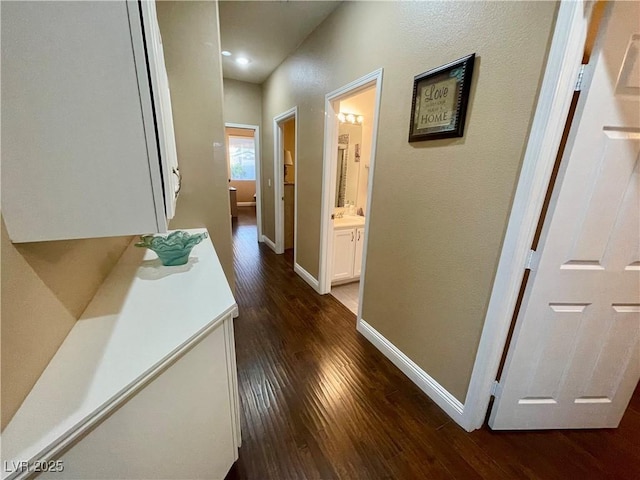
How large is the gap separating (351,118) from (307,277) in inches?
84.7

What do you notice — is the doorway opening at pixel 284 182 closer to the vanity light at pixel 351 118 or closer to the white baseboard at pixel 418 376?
the vanity light at pixel 351 118

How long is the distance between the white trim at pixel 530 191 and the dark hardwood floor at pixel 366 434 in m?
0.21

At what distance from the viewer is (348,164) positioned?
11.2 ft

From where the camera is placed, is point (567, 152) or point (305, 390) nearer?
point (567, 152)

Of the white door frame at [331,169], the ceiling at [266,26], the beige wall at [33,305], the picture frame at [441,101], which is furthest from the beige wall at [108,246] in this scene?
the picture frame at [441,101]

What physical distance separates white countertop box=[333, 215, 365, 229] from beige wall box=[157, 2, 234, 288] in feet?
4.04

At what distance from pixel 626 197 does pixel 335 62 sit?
2.25 m

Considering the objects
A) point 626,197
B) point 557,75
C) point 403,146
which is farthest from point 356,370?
point 557,75

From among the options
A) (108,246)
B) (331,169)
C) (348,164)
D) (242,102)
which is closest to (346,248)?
(331,169)

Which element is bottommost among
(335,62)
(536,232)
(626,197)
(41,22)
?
(536,232)

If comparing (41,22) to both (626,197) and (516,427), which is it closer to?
(626,197)

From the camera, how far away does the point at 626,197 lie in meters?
1.11

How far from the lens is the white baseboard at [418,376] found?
1.53m

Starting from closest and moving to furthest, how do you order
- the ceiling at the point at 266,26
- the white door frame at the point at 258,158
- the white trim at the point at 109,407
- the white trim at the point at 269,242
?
1. the white trim at the point at 109,407
2. the ceiling at the point at 266,26
3. the white door frame at the point at 258,158
4. the white trim at the point at 269,242
